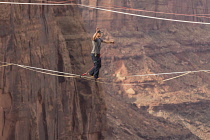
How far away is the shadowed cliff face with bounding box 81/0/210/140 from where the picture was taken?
28.4 metres

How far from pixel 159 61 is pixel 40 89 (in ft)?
77.3

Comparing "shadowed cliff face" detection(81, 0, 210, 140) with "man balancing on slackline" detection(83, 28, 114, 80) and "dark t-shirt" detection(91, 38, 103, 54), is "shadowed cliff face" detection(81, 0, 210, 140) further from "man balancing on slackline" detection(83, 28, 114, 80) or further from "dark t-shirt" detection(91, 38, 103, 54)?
"dark t-shirt" detection(91, 38, 103, 54)

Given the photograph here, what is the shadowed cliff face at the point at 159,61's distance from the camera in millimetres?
28391

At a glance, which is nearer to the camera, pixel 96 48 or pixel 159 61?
pixel 96 48

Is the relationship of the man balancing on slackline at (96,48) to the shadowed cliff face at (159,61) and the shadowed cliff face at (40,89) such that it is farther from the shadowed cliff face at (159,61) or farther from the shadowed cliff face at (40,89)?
the shadowed cliff face at (159,61)

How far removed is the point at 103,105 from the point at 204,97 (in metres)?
21.7

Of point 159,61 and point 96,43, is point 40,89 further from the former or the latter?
point 159,61

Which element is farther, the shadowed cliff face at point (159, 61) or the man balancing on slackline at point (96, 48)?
the shadowed cliff face at point (159, 61)

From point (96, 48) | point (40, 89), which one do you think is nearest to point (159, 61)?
point (40, 89)

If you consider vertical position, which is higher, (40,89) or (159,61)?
(159,61)

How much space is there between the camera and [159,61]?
1324 inches

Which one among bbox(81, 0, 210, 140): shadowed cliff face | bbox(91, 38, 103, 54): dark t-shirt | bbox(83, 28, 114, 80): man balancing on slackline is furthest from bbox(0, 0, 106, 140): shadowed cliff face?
bbox(81, 0, 210, 140): shadowed cliff face

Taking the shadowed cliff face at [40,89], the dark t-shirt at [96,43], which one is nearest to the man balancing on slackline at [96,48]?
the dark t-shirt at [96,43]

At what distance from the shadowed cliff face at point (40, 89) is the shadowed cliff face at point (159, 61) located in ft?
44.7
